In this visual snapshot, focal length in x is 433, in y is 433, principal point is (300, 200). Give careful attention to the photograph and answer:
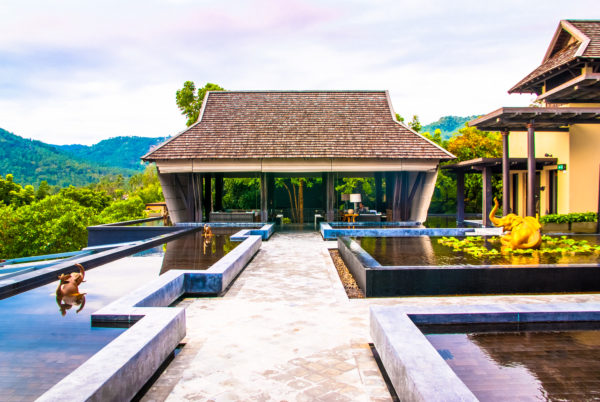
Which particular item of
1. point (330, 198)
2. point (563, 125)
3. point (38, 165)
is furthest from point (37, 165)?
point (563, 125)

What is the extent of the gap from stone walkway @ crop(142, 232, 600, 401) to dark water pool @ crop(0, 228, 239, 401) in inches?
29.5

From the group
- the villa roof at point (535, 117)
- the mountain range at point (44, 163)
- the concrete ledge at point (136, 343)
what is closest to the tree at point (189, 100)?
the villa roof at point (535, 117)

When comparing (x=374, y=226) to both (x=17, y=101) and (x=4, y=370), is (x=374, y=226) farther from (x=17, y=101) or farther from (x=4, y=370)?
(x=17, y=101)

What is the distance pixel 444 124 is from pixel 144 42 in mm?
86132

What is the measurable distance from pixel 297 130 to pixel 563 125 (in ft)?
30.7

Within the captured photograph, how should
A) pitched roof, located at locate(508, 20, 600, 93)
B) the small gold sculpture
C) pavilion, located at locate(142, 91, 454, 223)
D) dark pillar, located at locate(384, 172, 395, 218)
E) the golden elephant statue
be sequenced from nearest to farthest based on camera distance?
the small gold sculpture < the golden elephant statue < pitched roof, located at locate(508, 20, 600, 93) < pavilion, located at locate(142, 91, 454, 223) < dark pillar, located at locate(384, 172, 395, 218)

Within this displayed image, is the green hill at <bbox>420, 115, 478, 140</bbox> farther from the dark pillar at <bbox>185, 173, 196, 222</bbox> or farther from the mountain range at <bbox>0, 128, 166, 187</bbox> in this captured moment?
the dark pillar at <bbox>185, 173, 196, 222</bbox>

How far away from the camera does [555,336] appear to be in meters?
4.25

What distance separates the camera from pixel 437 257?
8.30 m

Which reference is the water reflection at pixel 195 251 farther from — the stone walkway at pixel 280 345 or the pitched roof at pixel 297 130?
the pitched roof at pixel 297 130

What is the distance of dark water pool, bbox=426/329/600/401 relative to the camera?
3.12 meters

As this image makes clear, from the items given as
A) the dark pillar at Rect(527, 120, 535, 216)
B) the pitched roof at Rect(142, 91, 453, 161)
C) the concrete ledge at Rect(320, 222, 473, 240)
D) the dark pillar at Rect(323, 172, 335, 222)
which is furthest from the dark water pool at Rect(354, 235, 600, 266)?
the pitched roof at Rect(142, 91, 453, 161)

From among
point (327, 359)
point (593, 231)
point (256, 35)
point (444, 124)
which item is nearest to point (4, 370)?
point (327, 359)

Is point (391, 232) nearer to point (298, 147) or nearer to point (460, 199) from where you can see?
point (298, 147)
